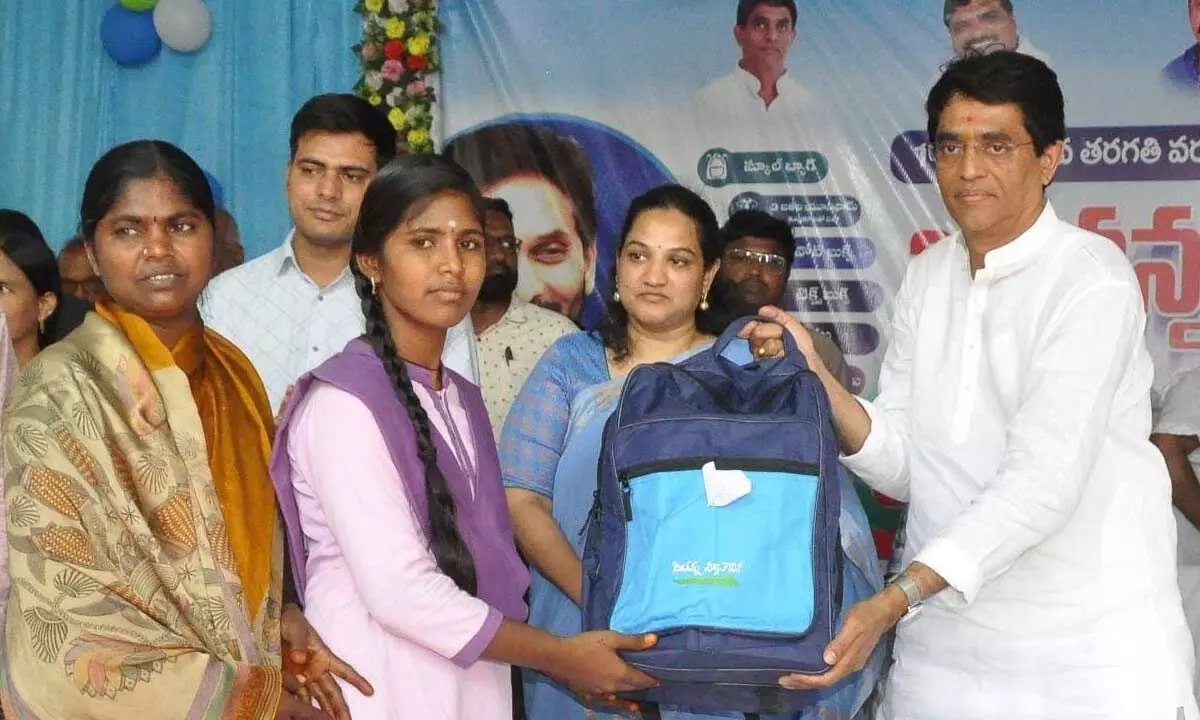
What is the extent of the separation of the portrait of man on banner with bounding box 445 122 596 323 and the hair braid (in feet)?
9.00

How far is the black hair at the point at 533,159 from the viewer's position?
199 inches

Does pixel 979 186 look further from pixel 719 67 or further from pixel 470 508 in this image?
pixel 719 67

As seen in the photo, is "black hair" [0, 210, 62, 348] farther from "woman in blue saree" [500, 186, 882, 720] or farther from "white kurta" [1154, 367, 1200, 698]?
"white kurta" [1154, 367, 1200, 698]

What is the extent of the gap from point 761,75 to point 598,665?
3.02 m

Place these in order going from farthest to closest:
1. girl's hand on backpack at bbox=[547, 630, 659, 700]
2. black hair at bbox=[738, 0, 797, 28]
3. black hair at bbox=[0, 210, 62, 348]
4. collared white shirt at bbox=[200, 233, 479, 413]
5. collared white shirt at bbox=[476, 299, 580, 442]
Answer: black hair at bbox=[738, 0, 797, 28] < collared white shirt at bbox=[476, 299, 580, 442] < collared white shirt at bbox=[200, 233, 479, 413] < black hair at bbox=[0, 210, 62, 348] < girl's hand on backpack at bbox=[547, 630, 659, 700]

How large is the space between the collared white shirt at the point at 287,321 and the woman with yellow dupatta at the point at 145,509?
107 cm

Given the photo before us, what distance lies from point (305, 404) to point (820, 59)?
3058mm

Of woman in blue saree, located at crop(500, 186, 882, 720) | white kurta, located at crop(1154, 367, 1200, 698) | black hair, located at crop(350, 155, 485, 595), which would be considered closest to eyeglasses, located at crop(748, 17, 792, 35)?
white kurta, located at crop(1154, 367, 1200, 698)

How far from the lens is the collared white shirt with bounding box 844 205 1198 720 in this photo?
2.22 m

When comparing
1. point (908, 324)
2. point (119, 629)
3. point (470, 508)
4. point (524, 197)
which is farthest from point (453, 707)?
point (524, 197)

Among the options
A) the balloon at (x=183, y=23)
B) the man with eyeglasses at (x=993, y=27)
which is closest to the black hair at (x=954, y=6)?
the man with eyeglasses at (x=993, y=27)

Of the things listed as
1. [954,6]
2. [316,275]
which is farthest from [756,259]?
[316,275]


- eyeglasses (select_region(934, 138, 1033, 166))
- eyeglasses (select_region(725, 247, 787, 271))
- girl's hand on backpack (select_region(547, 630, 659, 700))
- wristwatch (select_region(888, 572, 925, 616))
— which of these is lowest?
girl's hand on backpack (select_region(547, 630, 659, 700))

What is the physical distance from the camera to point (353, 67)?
505cm
